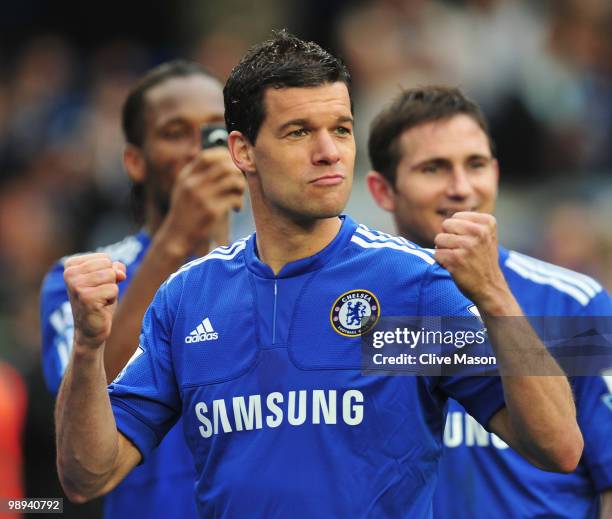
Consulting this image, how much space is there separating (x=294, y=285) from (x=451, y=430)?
135 centimetres

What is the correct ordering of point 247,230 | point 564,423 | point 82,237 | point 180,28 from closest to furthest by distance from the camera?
point 564,423 < point 247,230 < point 82,237 < point 180,28

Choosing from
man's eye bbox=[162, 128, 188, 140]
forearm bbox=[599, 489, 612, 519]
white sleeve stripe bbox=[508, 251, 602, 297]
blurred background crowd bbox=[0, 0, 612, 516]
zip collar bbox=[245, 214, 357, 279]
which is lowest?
forearm bbox=[599, 489, 612, 519]

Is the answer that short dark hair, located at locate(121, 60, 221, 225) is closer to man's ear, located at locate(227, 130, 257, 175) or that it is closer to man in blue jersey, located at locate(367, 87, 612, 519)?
man in blue jersey, located at locate(367, 87, 612, 519)

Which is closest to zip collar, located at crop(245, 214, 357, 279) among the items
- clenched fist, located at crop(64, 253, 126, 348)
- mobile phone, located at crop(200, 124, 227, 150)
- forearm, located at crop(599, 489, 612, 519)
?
clenched fist, located at crop(64, 253, 126, 348)

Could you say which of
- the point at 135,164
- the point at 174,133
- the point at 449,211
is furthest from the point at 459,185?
the point at 135,164

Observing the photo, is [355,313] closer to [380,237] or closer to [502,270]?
[380,237]

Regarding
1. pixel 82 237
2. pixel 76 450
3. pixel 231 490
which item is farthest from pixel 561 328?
pixel 82 237

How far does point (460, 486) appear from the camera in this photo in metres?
4.78

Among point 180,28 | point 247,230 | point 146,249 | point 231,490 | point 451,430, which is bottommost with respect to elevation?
point 231,490

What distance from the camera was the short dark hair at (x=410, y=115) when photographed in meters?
5.51

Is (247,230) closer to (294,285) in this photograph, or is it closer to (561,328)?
(561,328)

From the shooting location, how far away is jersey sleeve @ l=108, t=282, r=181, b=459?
3.80 metres

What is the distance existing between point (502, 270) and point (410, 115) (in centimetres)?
100

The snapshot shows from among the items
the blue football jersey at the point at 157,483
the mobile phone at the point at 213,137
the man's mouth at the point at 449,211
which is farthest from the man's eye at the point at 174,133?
the man's mouth at the point at 449,211
